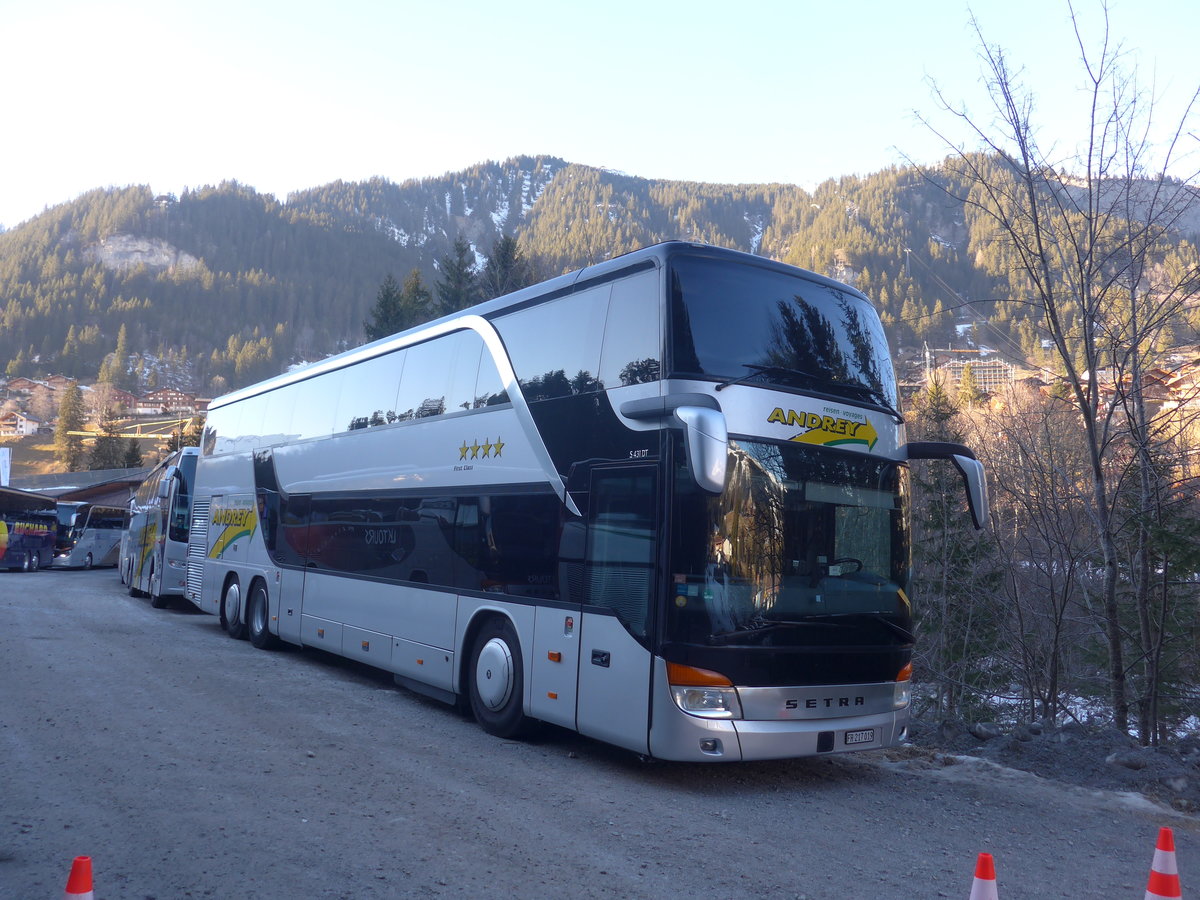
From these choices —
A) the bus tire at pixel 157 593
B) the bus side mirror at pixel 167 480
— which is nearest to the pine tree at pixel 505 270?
the bus side mirror at pixel 167 480

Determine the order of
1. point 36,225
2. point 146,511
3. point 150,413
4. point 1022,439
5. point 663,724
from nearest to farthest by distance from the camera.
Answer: point 663,724
point 1022,439
point 146,511
point 150,413
point 36,225

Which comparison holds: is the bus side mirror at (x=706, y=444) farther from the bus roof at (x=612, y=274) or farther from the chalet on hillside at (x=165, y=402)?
the chalet on hillside at (x=165, y=402)

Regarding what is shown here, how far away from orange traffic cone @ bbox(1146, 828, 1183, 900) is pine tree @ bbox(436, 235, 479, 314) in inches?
2029

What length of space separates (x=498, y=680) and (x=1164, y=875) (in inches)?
240

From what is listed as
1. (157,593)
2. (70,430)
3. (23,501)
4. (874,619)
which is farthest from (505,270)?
(70,430)

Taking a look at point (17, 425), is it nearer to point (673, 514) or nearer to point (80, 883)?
point (673, 514)

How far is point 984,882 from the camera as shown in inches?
Result: 163

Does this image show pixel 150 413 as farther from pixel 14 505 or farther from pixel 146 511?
pixel 146 511

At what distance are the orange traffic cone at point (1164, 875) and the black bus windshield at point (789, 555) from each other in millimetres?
3152

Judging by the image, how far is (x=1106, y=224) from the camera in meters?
10.0

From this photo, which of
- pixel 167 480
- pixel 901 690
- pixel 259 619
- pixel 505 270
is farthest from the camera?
pixel 505 270

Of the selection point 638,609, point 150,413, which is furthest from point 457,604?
point 150,413

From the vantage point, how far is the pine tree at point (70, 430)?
9831 cm

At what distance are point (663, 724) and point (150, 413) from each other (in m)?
129
